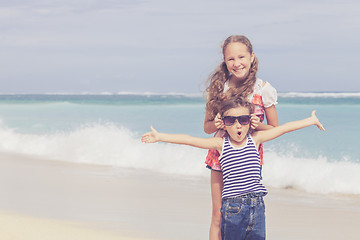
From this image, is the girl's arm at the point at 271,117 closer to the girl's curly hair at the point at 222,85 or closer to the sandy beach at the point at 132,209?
the girl's curly hair at the point at 222,85

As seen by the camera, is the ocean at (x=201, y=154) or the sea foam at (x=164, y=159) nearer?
the sea foam at (x=164, y=159)

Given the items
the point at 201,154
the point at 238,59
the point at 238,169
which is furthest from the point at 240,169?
the point at 201,154

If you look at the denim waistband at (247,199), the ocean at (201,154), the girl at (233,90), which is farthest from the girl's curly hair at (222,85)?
the ocean at (201,154)

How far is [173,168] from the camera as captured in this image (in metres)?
9.98

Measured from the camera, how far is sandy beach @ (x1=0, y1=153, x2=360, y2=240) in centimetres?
506

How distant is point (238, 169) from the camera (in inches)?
128

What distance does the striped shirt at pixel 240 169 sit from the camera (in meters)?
3.23

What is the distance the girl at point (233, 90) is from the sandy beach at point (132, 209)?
1724 mm

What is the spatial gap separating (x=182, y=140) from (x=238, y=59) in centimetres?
63

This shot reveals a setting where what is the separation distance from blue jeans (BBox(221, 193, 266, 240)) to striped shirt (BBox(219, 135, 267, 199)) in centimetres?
4

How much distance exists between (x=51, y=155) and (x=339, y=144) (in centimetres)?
690

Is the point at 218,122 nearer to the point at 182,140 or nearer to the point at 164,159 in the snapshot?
the point at 182,140

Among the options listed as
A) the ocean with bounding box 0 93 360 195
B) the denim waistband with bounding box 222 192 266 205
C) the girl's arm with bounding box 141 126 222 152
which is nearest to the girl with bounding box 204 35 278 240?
the girl's arm with bounding box 141 126 222 152

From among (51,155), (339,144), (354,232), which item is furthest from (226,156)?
(339,144)
